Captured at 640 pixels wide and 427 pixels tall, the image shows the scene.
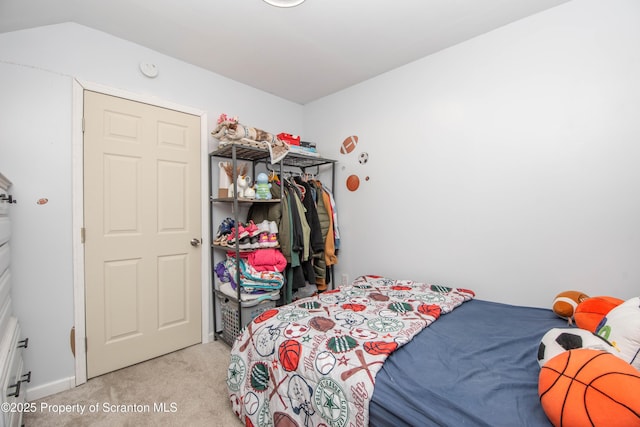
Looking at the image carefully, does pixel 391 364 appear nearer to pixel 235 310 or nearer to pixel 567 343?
pixel 567 343

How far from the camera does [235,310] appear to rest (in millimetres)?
2270

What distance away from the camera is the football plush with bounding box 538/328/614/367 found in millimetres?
975

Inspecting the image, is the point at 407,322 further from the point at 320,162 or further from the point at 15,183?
the point at 15,183

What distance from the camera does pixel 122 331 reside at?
2.04m

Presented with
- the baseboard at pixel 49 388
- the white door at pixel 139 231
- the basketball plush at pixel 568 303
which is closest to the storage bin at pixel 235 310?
the white door at pixel 139 231

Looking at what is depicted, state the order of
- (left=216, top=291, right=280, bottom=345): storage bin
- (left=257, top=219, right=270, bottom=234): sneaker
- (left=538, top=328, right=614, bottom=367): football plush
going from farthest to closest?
1. (left=257, top=219, right=270, bottom=234): sneaker
2. (left=216, top=291, right=280, bottom=345): storage bin
3. (left=538, top=328, right=614, bottom=367): football plush

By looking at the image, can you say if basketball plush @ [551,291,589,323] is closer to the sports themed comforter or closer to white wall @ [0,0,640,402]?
white wall @ [0,0,640,402]

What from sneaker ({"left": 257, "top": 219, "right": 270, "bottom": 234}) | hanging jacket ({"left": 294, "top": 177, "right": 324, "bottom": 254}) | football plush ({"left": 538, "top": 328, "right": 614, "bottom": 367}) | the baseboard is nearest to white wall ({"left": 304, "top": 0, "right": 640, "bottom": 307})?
hanging jacket ({"left": 294, "top": 177, "right": 324, "bottom": 254})

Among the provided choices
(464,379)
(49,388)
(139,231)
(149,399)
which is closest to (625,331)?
(464,379)

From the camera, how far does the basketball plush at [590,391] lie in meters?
0.70

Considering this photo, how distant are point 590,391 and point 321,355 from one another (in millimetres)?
865

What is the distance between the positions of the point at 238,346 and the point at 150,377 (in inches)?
36.7

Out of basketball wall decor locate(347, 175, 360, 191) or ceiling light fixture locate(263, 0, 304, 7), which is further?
basketball wall decor locate(347, 175, 360, 191)

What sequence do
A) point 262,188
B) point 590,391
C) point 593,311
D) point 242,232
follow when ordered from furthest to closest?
point 262,188
point 242,232
point 593,311
point 590,391
